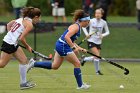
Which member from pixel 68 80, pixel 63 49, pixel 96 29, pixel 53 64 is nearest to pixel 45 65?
pixel 53 64

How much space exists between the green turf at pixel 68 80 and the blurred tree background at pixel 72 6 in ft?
51.6

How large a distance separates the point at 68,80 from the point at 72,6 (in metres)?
21.6

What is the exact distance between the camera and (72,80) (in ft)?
53.0

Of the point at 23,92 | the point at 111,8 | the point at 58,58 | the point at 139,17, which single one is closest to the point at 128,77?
the point at 58,58

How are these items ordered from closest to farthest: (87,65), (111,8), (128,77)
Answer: (128,77) → (87,65) → (111,8)

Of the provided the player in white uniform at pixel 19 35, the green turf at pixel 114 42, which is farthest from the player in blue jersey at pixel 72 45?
the green turf at pixel 114 42

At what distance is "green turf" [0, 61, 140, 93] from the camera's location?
14.1 m

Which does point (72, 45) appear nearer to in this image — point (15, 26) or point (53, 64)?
point (53, 64)

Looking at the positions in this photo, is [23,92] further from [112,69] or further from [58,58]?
[112,69]

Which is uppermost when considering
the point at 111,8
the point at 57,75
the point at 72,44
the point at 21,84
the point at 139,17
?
the point at 72,44

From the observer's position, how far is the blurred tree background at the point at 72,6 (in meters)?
36.2

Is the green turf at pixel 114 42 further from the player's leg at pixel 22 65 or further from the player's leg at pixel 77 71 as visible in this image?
the player's leg at pixel 77 71

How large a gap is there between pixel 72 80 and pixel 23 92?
2624mm

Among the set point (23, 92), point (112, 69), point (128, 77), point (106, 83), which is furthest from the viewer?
point (112, 69)
